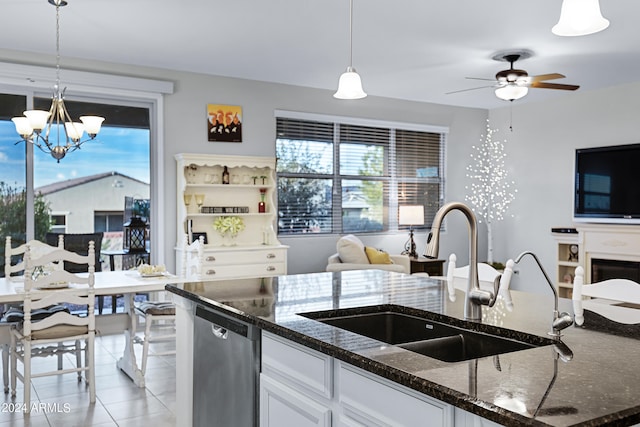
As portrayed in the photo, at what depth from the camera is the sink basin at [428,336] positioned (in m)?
1.77

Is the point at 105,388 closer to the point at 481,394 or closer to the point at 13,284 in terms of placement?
the point at 13,284

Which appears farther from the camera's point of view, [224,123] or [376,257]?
[376,257]

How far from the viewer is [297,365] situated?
1746mm

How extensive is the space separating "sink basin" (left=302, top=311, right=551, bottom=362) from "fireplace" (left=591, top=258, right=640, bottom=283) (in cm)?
458

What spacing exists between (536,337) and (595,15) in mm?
1063

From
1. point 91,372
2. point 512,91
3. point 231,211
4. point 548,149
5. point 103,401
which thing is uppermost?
point 512,91

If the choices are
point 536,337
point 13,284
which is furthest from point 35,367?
point 536,337

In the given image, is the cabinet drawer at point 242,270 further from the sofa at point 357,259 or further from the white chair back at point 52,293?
the white chair back at point 52,293

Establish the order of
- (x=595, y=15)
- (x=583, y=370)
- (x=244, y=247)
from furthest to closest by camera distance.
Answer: (x=244, y=247) < (x=595, y=15) < (x=583, y=370)

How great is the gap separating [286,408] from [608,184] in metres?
5.73

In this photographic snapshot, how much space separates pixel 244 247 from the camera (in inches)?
232

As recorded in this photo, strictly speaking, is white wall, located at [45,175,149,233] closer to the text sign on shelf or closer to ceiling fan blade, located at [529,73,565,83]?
the text sign on shelf

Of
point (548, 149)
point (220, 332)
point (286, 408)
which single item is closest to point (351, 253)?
point (548, 149)

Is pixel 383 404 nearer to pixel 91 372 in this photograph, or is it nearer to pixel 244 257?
pixel 91 372
